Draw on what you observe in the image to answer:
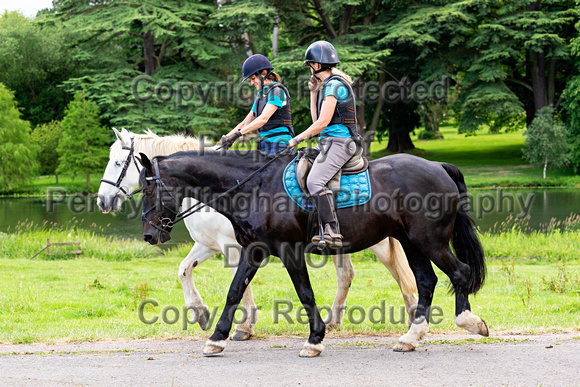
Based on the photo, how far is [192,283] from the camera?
290 inches

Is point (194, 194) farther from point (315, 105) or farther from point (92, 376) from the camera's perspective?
point (92, 376)

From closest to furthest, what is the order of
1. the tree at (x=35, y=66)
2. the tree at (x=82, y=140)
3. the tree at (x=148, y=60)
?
the tree at (x=148, y=60) < the tree at (x=82, y=140) < the tree at (x=35, y=66)


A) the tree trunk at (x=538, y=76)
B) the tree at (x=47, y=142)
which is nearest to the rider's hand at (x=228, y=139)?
the tree trunk at (x=538, y=76)

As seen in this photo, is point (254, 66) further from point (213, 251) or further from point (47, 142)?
point (47, 142)

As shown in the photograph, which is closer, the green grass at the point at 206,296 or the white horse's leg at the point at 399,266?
the green grass at the point at 206,296

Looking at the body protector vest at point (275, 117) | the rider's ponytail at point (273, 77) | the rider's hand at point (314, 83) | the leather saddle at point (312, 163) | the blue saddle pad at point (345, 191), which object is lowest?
the blue saddle pad at point (345, 191)

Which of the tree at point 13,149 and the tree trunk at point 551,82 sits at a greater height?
the tree trunk at point 551,82

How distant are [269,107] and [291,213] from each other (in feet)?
4.26

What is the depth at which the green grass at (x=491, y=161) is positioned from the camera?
123 ft

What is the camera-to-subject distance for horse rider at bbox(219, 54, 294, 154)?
6559mm

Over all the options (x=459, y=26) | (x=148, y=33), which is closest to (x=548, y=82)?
(x=459, y=26)

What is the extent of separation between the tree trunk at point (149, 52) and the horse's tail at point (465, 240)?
3569cm

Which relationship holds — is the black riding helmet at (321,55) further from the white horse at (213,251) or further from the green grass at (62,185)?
the green grass at (62,185)

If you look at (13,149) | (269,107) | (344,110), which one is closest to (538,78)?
(13,149)
